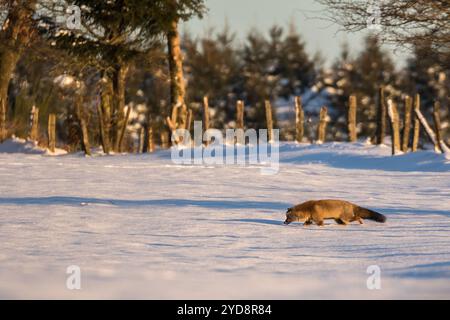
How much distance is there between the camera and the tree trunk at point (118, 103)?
1222 inches

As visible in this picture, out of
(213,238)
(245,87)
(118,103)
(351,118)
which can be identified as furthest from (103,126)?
(245,87)

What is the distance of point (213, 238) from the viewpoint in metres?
9.32

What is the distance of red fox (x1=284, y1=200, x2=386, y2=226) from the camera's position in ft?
33.9

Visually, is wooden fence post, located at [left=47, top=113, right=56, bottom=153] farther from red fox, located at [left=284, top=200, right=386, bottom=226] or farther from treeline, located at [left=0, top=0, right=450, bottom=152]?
red fox, located at [left=284, top=200, right=386, bottom=226]

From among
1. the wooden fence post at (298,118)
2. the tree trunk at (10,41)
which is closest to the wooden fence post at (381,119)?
the wooden fence post at (298,118)

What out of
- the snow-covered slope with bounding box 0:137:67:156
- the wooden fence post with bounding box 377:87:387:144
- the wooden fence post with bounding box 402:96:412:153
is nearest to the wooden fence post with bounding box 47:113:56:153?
the snow-covered slope with bounding box 0:137:67:156

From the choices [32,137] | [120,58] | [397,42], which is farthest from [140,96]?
[397,42]

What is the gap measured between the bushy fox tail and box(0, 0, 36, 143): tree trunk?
23.7 meters

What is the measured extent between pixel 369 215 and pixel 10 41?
25.3m

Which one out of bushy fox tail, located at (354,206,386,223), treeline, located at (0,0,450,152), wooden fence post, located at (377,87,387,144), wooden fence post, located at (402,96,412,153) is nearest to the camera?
bushy fox tail, located at (354,206,386,223)

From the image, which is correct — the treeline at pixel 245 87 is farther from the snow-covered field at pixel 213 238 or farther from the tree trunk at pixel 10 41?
the snow-covered field at pixel 213 238

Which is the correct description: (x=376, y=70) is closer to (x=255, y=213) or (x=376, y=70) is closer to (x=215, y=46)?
(x=215, y=46)

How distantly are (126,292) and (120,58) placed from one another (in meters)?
24.5
